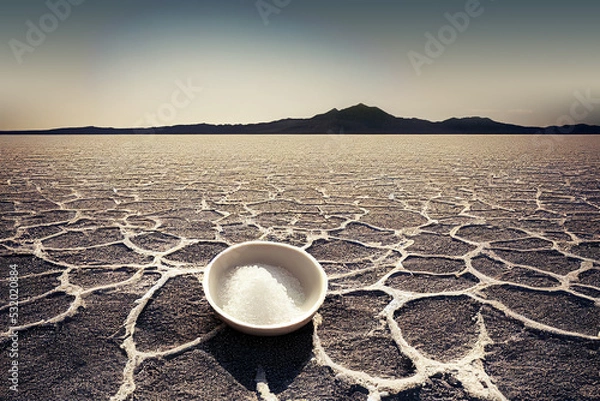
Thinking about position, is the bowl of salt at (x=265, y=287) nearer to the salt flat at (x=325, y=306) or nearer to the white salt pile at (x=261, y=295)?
the white salt pile at (x=261, y=295)

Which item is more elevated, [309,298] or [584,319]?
[309,298]

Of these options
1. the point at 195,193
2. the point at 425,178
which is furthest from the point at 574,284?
the point at 425,178

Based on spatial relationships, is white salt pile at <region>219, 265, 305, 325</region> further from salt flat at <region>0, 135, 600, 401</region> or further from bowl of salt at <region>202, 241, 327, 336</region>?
salt flat at <region>0, 135, 600, 401</region>

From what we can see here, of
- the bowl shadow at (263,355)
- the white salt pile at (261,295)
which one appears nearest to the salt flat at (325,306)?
the bowl shadow at (263,355)

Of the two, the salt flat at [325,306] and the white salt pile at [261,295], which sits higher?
the white salt pile at [261,295]

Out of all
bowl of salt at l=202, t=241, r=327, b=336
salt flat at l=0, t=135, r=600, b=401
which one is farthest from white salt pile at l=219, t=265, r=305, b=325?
salt flat at l=0, t=135, r=600, b=401

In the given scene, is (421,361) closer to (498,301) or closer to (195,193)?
(498,301)

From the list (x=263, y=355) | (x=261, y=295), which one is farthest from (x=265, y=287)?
(x=263, y=355)
